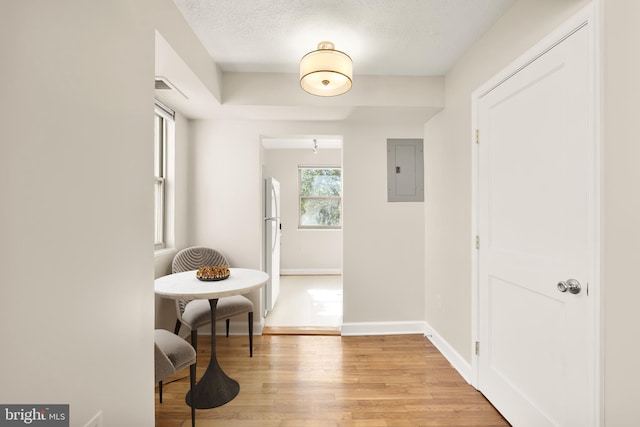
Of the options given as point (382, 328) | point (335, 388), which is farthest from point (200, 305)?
point (382, 328)

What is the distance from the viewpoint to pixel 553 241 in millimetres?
1449

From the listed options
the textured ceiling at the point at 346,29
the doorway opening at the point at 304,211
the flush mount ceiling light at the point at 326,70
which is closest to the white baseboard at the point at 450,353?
the flush mount ceiling light at the point at 326,70

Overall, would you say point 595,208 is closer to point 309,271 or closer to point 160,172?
point 160,172

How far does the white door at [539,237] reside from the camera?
1.28 m

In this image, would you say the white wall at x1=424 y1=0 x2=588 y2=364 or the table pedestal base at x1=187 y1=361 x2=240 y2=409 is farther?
the table pedestal base at x1=187 y1=361 x2=240 y2=409

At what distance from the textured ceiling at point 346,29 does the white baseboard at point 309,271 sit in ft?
13.7

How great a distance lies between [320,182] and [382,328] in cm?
352

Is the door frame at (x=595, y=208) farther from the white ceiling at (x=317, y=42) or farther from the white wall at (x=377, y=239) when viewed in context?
the white wall at (x=377, y=239)

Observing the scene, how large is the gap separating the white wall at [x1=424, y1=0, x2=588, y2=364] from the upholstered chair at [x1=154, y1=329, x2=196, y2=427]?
196 centimetres

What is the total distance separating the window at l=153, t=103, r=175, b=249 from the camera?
2666mm

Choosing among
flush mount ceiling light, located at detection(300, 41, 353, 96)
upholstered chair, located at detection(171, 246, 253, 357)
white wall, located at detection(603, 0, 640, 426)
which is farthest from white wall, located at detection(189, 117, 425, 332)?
white wall, located at detection(603, 0, 640, 426)

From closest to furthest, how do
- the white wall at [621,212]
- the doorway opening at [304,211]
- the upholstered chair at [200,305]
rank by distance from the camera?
the white wall at [621,212] < the upholstered chair at [200,305] < the doorway opening at [304,211]

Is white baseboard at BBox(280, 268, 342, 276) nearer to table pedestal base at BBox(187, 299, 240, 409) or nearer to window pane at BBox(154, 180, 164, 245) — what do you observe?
window pane at BBox(154, 180, 164, 245)

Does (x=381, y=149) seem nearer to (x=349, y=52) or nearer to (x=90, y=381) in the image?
(x=349, y=52)
